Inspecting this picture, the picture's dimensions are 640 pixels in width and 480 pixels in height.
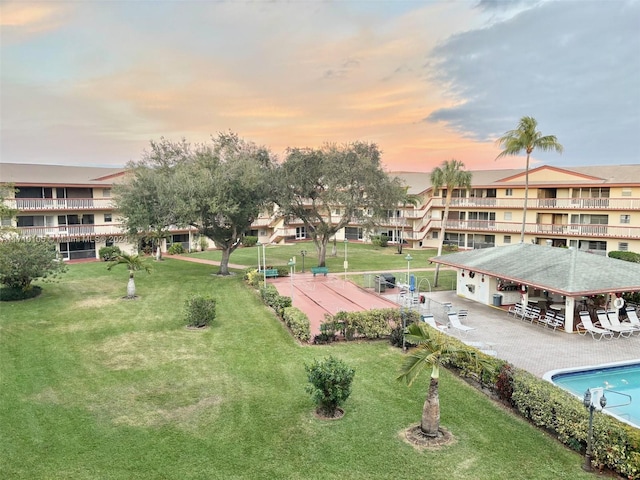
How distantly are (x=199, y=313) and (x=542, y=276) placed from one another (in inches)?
643

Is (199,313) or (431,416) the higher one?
(199,313)

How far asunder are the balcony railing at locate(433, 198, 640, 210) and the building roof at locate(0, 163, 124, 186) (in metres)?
38.3

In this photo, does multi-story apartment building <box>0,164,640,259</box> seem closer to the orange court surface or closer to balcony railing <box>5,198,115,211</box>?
balcony railing <box>5,198,115,211</box>

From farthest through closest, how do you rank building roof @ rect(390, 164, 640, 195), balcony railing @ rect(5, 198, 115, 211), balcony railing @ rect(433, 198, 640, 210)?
building roof @ rect(390, 164, 640, 195), balcony railing @ rect(5, 198, 115, 211), balcony railing @ rect(433, 198, 640, 210)

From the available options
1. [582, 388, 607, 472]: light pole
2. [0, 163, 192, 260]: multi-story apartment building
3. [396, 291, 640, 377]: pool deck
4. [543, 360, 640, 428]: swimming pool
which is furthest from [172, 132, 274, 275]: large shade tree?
[582, 388, 607, 472]: light pole

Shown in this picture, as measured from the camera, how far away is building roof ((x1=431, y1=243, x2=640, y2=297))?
18.8 m

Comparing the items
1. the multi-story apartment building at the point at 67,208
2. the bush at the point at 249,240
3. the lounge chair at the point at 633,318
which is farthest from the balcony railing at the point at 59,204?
the lounge chair at the point at 633,318

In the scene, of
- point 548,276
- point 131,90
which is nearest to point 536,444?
point 548,276

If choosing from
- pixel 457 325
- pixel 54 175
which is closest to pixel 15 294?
pixel 54 175

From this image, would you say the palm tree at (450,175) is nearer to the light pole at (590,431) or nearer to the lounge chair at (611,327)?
the lounge chair at (611,327)

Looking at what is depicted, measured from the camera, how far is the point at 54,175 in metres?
42.8

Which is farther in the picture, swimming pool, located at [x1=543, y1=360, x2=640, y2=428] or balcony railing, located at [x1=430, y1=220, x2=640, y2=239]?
balcony railing, located at [x1=430, y1=220, x2=640, y2=239]

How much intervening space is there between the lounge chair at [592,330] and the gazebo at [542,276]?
496 millimetres

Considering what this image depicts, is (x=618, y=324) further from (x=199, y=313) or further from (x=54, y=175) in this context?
(x=54, y=175)
